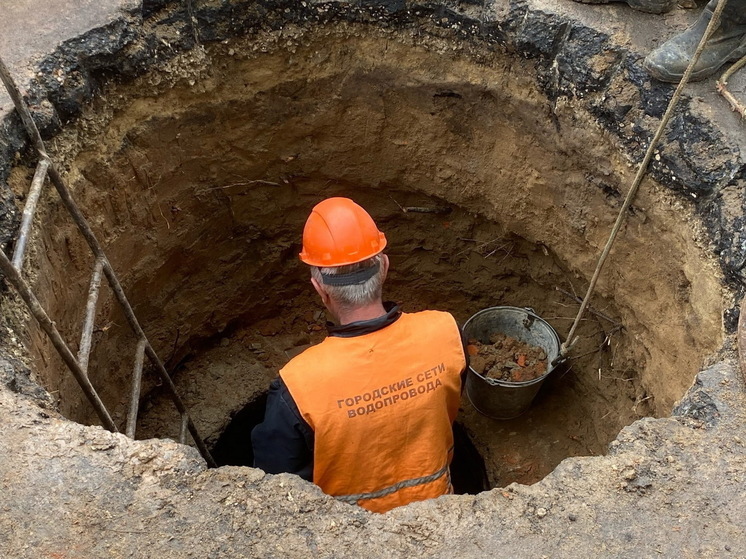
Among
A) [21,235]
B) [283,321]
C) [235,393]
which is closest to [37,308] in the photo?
[21,235]

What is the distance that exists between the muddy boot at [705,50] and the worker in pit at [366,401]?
1.50 meters

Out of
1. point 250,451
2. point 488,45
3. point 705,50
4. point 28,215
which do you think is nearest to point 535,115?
point 488,45

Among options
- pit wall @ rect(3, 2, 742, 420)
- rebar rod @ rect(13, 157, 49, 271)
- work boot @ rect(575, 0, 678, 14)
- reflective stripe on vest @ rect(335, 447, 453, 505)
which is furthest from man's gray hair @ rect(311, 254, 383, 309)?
work boot @ rect(575, 0, 678, 14)

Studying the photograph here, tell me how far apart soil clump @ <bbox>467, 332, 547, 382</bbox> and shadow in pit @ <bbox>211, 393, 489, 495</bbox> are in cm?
61

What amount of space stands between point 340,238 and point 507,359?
175cm

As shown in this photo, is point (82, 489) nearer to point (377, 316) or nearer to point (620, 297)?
point (377, 316)

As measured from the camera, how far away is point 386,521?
176 centimetres

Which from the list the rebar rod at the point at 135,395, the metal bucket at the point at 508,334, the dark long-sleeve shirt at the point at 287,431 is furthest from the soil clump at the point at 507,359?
the rebar rod at the point at 135,395

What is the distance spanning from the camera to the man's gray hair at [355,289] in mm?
2443

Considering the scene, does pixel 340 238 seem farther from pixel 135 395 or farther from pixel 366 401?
pixel 135 395

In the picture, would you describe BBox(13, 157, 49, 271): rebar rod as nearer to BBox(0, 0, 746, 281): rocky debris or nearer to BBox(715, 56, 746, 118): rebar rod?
BBox(0, 0, 746, 281): rocky debris

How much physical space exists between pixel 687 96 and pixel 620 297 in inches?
41.6

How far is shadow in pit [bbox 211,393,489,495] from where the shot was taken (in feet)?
13.4

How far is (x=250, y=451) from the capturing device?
4.43 meters
